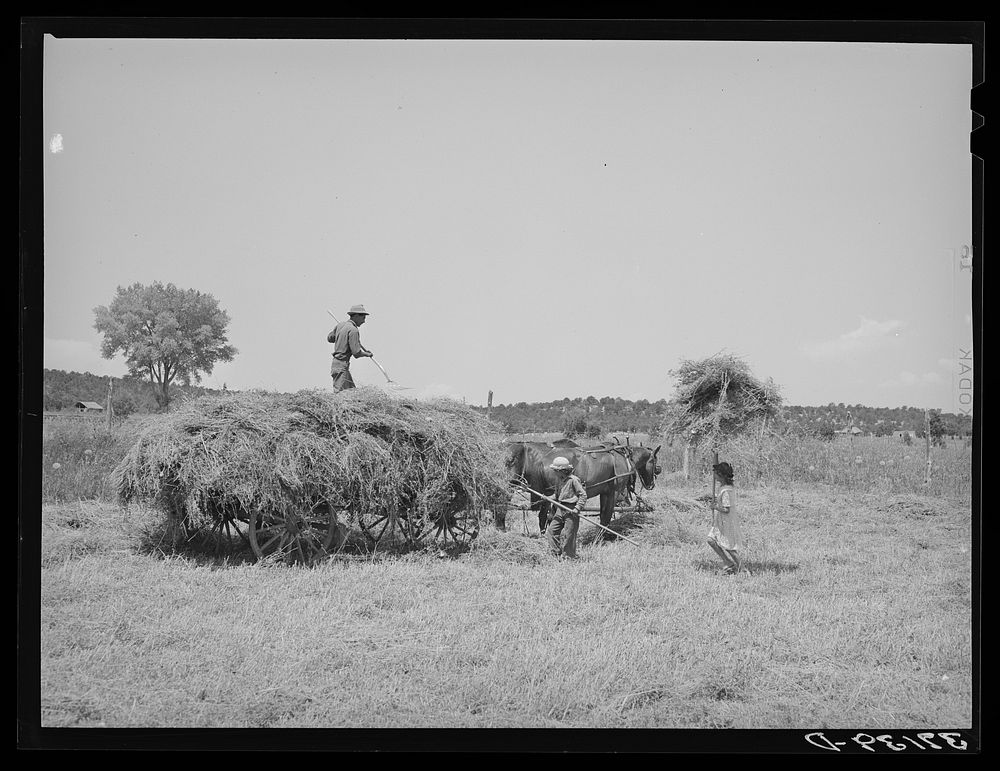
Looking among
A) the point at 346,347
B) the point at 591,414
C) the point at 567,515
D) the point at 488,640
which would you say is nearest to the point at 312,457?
the point at 346,347

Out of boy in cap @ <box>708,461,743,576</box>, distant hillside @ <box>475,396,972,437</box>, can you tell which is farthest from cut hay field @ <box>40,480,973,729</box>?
distant hillside @ <box>475,396,972,437</box>

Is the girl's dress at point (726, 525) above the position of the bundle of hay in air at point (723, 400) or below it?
below

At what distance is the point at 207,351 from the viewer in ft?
68.9

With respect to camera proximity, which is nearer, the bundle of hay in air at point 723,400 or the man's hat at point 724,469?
the man's hat at point 724,469

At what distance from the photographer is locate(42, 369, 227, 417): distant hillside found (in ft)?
29.6

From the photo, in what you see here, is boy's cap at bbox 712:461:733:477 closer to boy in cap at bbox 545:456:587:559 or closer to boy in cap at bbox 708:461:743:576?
boy in cap at bbox 708:461:743:576

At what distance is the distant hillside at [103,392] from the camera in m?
9.02

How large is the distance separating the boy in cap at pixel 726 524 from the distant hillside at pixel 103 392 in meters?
6.70

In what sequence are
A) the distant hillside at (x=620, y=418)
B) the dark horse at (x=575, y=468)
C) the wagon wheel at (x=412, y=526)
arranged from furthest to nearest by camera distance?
the distant hillside at (x=620, y=418)
the dark horse at (x=575, y=468)
the wagon wheel at (x=412, y=526)

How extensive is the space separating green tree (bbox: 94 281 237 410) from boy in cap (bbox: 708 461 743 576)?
10999 millimetres

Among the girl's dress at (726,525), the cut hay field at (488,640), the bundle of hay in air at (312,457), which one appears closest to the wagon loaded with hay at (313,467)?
the bundle of hay in air at (312,457)

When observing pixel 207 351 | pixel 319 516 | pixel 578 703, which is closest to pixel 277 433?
pixel 319 516

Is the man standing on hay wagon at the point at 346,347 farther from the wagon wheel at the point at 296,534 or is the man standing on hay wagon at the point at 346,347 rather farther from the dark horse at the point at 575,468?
the dark horse at the point at 575,468

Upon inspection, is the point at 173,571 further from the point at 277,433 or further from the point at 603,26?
the point at 603,26
